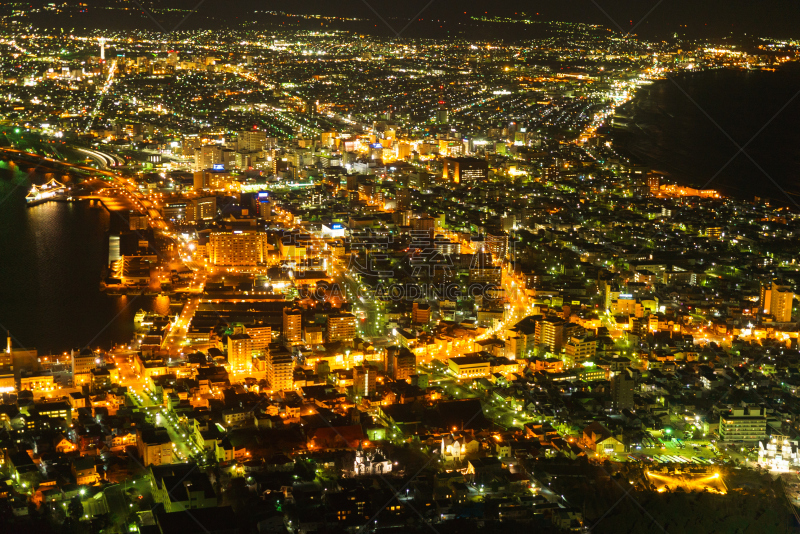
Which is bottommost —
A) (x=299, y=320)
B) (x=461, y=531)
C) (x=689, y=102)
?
(x=461, y=531)

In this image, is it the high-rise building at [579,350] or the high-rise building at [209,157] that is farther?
the high-rise building at [209,157]

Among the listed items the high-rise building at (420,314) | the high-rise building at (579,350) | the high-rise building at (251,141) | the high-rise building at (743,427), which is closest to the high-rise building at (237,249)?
the high-rise building at (420,314)

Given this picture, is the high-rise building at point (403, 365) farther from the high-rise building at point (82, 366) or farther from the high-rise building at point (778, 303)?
the high-rise building at point (778, 303)

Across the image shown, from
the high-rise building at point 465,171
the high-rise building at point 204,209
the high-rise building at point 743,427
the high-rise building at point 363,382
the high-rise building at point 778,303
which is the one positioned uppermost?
the high-rise building at point 465,171

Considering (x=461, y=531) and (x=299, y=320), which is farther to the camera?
(x=299, y=320)

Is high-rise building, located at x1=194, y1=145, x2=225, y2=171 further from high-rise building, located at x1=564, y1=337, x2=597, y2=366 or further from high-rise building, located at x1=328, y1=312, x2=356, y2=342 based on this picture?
high-rise building, located at x1=564, y1=337, x2=597, y2=366

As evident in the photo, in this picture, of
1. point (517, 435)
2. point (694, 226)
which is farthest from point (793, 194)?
point (517, 435)

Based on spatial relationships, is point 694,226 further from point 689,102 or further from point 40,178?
point 689,102
